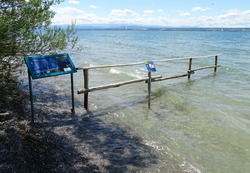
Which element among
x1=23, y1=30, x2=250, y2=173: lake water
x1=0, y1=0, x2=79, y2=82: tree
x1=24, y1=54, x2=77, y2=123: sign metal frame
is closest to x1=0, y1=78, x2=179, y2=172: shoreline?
x1=23, y1=30, x2=250, y2=173: lake water

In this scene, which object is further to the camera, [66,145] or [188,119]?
[188,119]

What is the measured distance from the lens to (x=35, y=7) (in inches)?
202

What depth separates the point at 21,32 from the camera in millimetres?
4566

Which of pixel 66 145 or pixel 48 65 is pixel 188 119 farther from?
pixel 48 65

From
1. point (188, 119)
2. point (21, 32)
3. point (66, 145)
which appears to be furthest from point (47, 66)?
point (188, 119)

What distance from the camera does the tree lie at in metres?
4.11

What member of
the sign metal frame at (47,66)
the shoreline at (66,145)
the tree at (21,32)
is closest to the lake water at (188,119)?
the shoreline at (66,145)

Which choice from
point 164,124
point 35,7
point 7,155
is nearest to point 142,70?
point 164,124

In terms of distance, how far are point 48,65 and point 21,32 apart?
1064mm

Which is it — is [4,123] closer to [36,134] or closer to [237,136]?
[36,134]

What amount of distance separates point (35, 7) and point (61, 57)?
4.71 ft

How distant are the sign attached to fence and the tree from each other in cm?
34

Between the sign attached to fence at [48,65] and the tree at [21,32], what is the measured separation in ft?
1.10

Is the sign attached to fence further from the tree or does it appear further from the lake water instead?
the lake water
